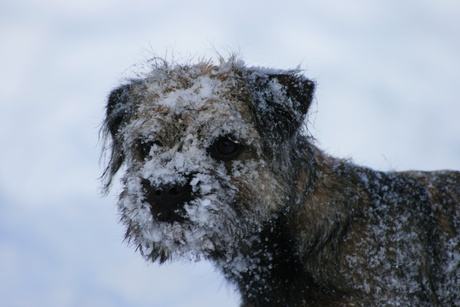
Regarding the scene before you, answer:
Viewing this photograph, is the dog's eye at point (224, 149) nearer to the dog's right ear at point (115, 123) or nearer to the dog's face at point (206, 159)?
the dog's face at point (206, 159)

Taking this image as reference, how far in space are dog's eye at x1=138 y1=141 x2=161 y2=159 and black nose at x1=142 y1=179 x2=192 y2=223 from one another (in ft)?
1.66

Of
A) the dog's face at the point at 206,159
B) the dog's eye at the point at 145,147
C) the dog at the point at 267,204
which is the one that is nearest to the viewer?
the dog's face at the point at 206,159

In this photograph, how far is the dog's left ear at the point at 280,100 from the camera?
4469mm

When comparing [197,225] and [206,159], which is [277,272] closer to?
[197,225]

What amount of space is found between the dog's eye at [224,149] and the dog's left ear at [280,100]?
284 millimetres

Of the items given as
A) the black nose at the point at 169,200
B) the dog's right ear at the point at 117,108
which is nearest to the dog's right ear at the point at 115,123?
the dog's right ear at the point at 117,108

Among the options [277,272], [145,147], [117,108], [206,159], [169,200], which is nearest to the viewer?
[169,200]

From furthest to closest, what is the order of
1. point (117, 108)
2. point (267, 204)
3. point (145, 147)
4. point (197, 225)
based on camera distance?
point (117, 108) < point (145, 147) < point (267, 204) < point (197, 225)

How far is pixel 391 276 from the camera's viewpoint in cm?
431

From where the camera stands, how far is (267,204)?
4312mm

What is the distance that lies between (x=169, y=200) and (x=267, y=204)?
72cm

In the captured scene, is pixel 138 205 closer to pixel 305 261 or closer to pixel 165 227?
pixel 165 227

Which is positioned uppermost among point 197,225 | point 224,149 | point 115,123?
point 115,123

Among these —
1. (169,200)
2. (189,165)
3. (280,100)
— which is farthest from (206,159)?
(280,100)
